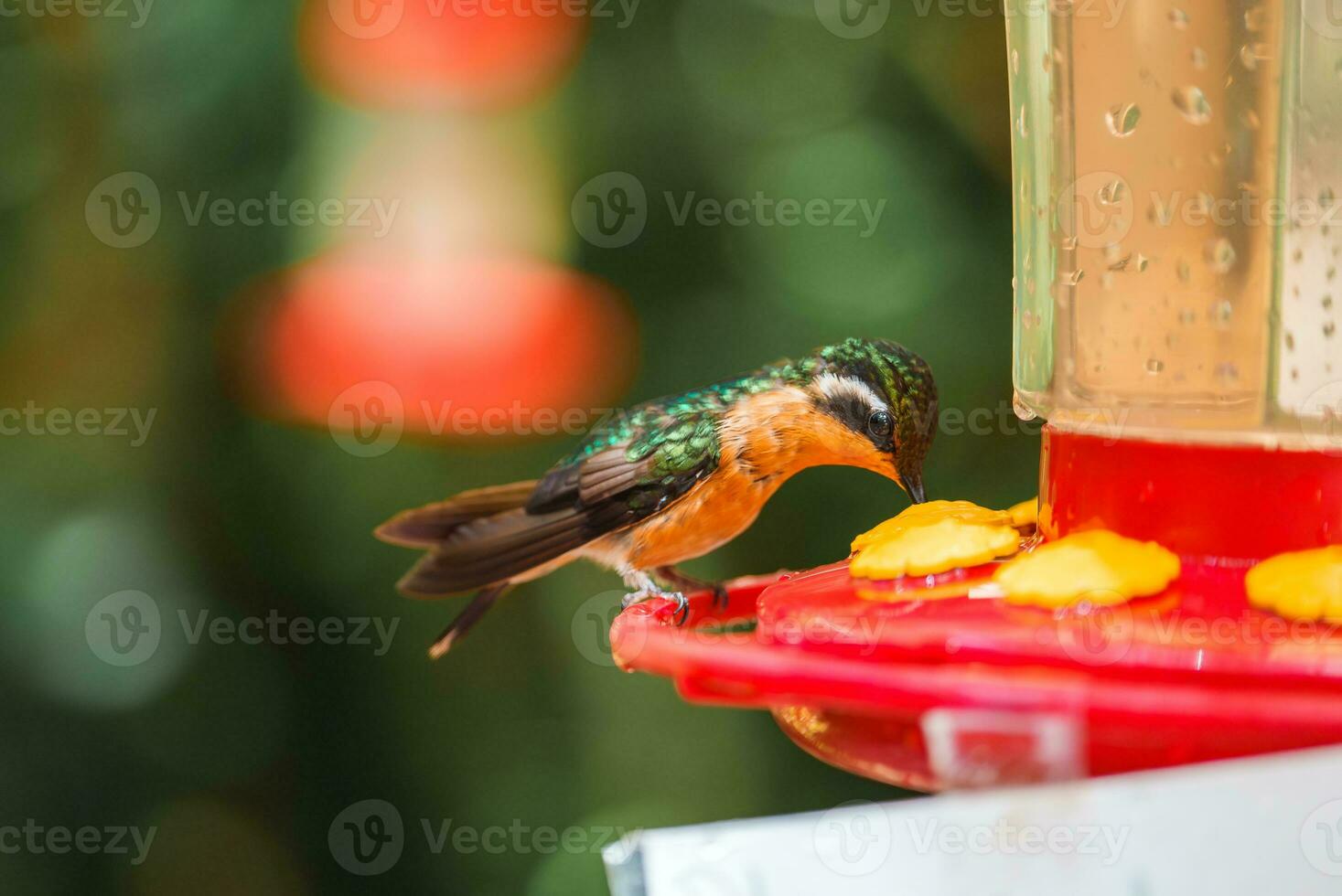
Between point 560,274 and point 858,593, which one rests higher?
point 560,274

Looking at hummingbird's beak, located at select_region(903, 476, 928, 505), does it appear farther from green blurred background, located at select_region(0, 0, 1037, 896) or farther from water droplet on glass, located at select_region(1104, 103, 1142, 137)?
green blurred background, located at select_region(0, 0, 1037, 896)

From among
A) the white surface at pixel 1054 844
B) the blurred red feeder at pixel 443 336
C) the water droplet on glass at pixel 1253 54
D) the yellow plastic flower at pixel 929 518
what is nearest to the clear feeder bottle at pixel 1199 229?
the water droplet on glass at pixel 1253 54

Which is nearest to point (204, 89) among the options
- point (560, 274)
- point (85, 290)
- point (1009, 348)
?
point (85, 290)

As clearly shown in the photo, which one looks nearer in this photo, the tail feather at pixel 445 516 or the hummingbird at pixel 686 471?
the hummingbird at pixel 686 471

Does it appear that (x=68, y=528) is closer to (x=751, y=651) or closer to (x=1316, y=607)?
(x=751, y=651)

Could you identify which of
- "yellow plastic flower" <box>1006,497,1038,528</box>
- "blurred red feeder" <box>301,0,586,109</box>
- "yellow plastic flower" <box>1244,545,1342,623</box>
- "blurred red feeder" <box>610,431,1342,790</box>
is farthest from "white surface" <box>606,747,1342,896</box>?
"blurred red feeder" <box>301,0,586,109</box>

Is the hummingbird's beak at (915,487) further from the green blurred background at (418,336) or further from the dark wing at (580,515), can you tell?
the green blurred background at (418,336)
